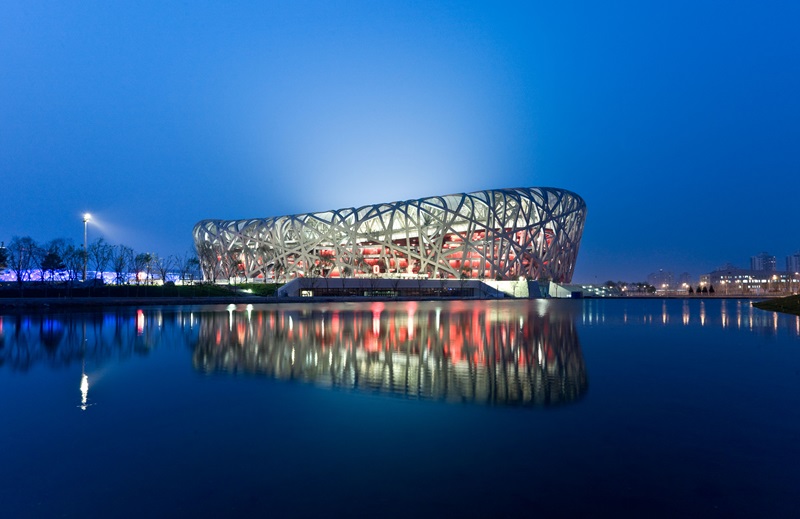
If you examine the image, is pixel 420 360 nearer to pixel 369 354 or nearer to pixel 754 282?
pixel 369 354

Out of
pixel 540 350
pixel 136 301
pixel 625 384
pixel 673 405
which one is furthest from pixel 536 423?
pixel 136 301

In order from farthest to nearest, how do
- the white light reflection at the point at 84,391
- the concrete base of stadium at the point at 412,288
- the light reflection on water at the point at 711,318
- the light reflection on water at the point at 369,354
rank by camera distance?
1. the concrete base of stadium at the point at 412,288
2. the light reflection on water at the point at 711,318
3. the light reflection on water at the point at 369,354
4. the white light reflection at the point at 84,391

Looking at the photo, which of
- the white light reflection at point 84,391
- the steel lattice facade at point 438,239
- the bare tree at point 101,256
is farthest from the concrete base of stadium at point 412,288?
the white light reflection at point 84,391

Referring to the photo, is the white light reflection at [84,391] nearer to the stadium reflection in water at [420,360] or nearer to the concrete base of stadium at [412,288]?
the stadium reflection in water at [420,360]

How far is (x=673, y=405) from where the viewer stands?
24.6 ft

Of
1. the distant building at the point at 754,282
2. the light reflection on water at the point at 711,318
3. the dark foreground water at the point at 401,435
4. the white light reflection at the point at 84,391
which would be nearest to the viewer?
the dark foreground water at the point at 401,435

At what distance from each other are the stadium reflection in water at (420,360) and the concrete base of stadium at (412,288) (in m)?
46.5

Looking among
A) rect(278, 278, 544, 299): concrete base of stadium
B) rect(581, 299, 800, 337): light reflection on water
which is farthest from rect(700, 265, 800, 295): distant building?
rect(581, 299, 800, 337): light reflection on water

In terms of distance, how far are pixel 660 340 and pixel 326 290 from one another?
5312 cm

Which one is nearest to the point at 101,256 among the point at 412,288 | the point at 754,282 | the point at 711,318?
the point at 412,288

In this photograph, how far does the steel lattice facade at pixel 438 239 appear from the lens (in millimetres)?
80825

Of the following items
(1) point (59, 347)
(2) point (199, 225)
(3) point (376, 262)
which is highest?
(2) point (199, 225)

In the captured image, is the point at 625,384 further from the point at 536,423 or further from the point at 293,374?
the point at 293,374

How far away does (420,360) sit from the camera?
11664mm
